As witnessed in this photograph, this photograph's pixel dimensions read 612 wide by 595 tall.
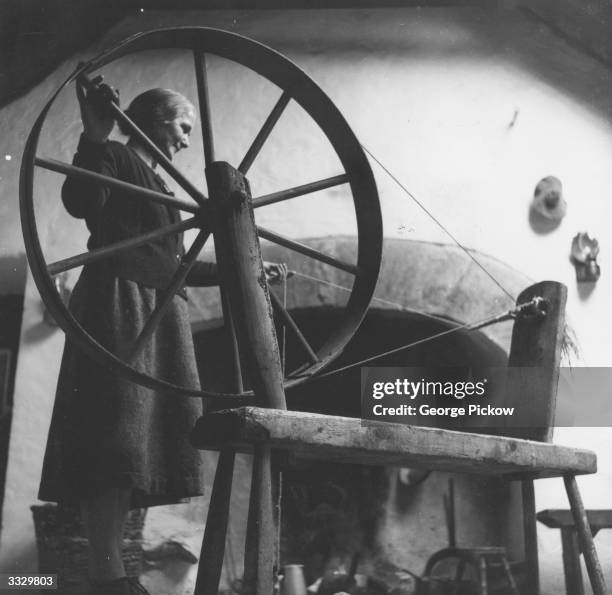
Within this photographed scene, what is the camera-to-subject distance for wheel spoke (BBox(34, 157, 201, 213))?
1.47 m

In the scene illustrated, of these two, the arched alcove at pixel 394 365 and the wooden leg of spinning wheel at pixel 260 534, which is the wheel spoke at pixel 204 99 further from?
the arched alcove at pixel 394 365

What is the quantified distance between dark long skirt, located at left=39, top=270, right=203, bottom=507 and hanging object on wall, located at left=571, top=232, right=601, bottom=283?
1.55 metres

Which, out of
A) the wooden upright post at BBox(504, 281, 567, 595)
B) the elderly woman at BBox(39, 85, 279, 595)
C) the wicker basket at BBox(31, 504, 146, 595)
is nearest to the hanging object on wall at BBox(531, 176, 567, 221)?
the wooden upright post at BBox(504, 281, 567, 595)

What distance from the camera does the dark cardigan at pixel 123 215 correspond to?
171 centimetres

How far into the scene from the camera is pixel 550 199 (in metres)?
2.82

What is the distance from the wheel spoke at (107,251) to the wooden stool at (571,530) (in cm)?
134

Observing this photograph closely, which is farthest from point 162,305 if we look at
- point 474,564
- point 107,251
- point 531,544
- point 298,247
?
point 474,564

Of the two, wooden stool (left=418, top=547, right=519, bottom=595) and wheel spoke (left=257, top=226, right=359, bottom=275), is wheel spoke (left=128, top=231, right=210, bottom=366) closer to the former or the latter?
wheel spoke (left=257, top=226, right=359, bottom=275)

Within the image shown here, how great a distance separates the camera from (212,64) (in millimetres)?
2898

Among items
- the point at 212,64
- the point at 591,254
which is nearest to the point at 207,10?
the point at 212,64

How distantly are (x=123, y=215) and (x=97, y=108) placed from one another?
0.26 meters

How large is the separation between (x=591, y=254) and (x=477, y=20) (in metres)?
0.96

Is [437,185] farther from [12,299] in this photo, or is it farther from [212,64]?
[12,299]

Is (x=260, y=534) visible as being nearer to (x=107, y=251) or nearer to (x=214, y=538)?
(x=214, y=538)
